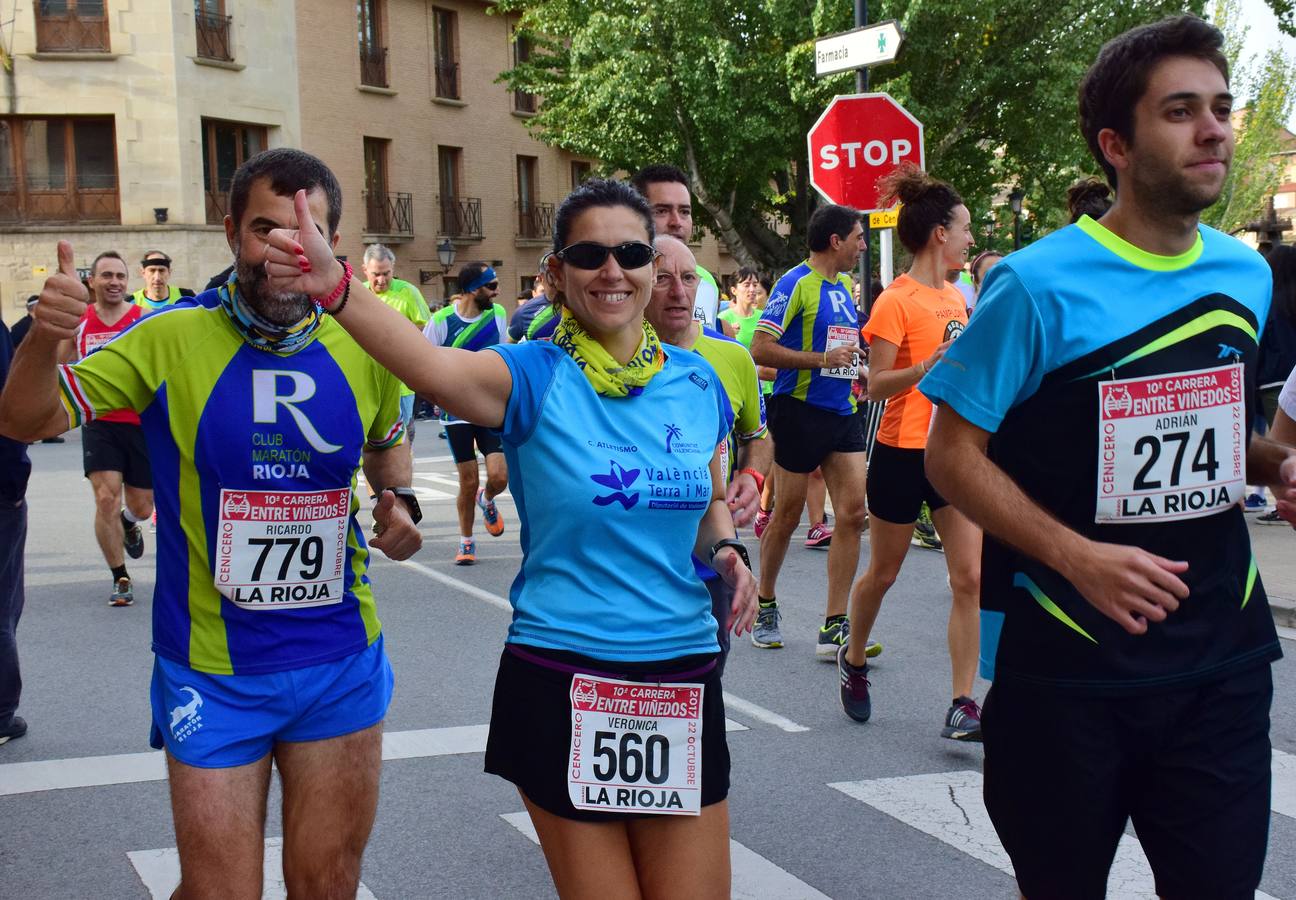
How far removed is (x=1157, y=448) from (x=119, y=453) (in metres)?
7.60

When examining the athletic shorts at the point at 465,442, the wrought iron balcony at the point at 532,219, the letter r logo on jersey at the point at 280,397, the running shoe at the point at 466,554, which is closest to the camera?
the letter r logo on jersey at the point at 280,397

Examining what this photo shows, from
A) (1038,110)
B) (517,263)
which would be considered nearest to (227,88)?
(517,263)

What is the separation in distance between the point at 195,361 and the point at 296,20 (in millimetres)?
32697

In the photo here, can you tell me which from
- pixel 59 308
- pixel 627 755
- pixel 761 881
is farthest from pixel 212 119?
pixel 627 755

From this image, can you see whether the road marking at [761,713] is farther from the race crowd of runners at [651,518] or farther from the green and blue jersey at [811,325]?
the race crowd of runners at [651,518]

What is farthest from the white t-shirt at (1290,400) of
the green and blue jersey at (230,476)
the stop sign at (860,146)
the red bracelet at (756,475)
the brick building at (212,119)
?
the brick building at (212,119)

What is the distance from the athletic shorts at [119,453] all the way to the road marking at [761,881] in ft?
17.4

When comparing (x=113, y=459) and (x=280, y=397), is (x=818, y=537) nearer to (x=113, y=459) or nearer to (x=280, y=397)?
(x=113, y=459)

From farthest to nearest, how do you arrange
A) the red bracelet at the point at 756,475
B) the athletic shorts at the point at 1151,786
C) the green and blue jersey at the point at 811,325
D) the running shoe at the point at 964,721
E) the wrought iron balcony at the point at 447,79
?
1. the wrought iron balcony at the point at 447,79
2. the green and blue jersey at the point at 811,325
3. the running shoe at the point at 964,721
4. the red bracelet at the point at 756,475
5. the athletic shorts at the point at 1151,786

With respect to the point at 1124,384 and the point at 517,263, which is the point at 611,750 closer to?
the point at 1124,384

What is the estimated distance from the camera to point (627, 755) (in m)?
2.83

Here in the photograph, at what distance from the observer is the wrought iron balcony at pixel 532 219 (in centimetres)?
4012

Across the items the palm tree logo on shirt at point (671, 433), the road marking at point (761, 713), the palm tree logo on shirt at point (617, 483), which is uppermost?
the palm tree logo on shirt at point (671, 433)

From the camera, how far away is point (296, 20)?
3350 cm
